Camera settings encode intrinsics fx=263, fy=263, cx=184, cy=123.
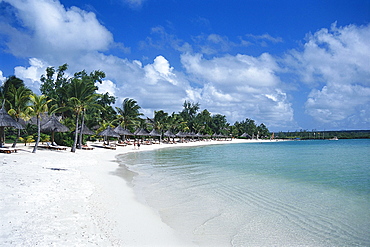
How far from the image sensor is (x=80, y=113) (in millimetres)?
22297

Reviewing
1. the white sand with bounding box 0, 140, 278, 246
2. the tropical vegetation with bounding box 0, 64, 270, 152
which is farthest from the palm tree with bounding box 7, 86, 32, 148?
the white sand with bounding box 0, 140, 278, 246

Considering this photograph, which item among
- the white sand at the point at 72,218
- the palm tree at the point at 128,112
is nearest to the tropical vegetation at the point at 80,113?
the palm tree at the point at 128,112

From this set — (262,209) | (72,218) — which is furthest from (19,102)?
(262,209)

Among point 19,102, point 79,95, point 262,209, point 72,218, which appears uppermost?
point 79,95

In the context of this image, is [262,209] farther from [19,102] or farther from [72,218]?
[19,102]

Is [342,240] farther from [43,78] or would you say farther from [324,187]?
[43,78]

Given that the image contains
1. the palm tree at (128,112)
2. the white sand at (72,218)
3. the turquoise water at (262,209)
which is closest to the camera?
the white sand at (72,218)

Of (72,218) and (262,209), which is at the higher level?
(72,218)

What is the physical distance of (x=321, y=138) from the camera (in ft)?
380

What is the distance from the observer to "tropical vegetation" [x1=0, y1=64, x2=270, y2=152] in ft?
59.9

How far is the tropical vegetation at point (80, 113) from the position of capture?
59.9ft

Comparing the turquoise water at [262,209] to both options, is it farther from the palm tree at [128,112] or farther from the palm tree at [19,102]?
the palm tree at [128,112]

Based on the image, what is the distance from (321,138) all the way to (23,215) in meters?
128

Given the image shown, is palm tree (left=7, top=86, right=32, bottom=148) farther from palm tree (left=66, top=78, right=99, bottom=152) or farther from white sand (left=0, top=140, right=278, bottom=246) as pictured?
white sand (left=0, top=140, right=278, bottom=246)
